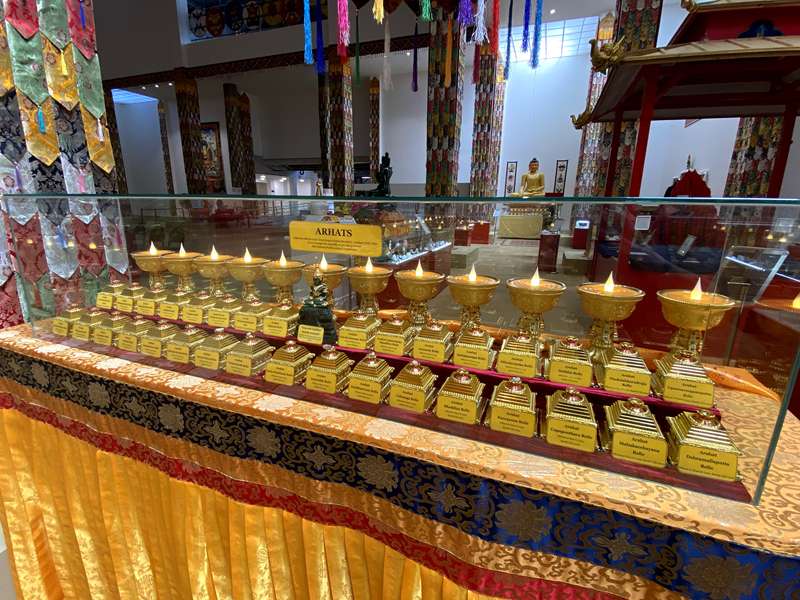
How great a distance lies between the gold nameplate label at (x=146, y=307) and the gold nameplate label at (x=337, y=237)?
0.50m

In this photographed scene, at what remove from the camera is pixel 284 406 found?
704 mm

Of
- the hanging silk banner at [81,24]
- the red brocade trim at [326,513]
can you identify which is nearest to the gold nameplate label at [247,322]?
the red brocade trim at [326,513]

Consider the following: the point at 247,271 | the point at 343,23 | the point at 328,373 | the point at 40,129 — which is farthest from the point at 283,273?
the point at 343,23

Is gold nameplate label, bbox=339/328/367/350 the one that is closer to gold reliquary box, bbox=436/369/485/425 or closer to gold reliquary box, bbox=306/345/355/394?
gold reliquary box, bbox=306/345/355/394

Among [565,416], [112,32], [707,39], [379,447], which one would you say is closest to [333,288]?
[379,447]

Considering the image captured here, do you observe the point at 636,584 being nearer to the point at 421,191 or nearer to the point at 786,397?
the point at 786,397

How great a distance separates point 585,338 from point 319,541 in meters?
0.74

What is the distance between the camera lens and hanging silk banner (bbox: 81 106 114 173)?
1.33 metres

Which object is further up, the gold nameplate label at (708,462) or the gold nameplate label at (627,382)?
the gold nameplate label at (627,382)

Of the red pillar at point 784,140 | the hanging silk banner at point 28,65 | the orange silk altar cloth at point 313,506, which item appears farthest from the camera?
the red pillar at point 784,140

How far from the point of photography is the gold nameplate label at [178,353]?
87 cm

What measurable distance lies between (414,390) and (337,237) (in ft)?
1.11

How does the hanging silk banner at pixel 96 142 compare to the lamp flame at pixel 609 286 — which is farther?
the hanging silk banner at pixel 96 142

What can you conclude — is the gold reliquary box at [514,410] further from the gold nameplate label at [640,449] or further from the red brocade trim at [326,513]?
the red brocade trim at [326,513]
